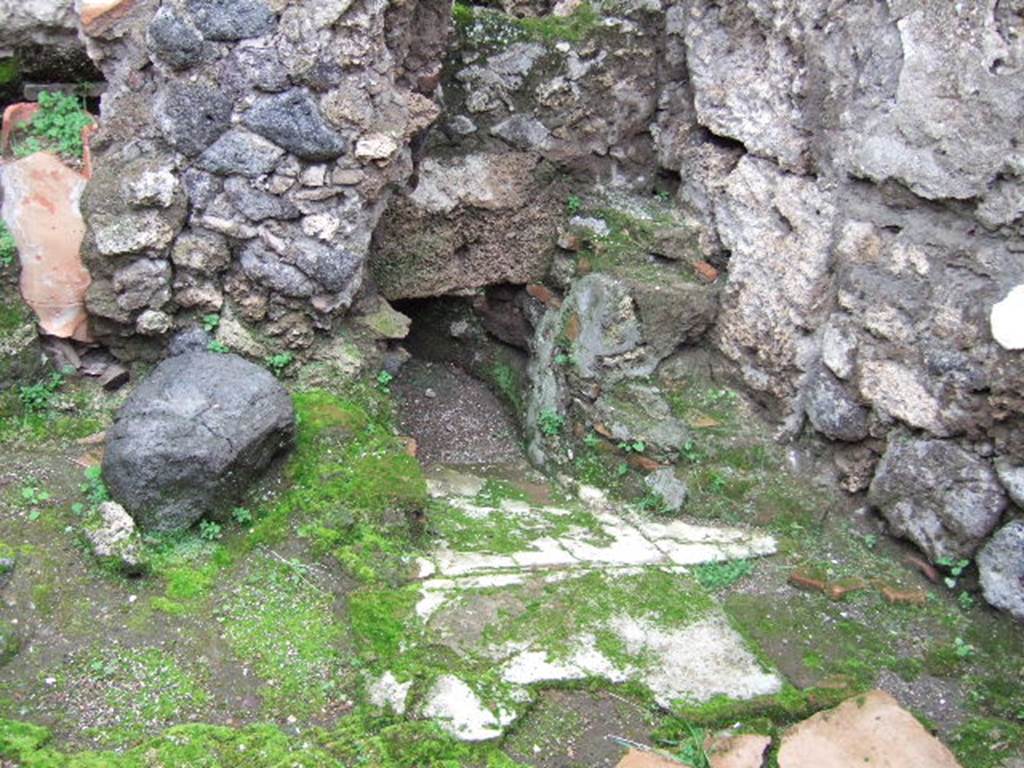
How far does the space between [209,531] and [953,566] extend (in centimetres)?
274

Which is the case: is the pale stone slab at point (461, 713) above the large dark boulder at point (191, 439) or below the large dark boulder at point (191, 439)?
below

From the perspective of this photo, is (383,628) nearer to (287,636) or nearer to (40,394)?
(287,636)

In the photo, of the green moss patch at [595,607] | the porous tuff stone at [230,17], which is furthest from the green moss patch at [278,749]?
the porous tuff stone at [230,17]

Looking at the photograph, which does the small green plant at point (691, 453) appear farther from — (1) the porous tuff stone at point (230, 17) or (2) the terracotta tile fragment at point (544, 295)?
(1) the porous tuff stone at point (230, 17)

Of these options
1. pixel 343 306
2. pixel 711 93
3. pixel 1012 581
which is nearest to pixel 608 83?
pixel 711 93

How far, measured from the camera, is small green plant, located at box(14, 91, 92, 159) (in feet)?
13.6

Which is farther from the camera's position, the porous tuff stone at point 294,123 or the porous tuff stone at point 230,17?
the porous tuff stone at point 294,123

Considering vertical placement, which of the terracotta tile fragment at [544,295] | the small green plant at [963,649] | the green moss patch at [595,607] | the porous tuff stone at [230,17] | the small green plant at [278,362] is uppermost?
the porous tuff stone at [230,17]

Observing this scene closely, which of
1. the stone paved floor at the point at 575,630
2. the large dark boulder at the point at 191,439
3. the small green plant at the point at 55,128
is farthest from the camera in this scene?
the small green plant at the point at 55,128

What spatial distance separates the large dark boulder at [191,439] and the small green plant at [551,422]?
1505 millimetres

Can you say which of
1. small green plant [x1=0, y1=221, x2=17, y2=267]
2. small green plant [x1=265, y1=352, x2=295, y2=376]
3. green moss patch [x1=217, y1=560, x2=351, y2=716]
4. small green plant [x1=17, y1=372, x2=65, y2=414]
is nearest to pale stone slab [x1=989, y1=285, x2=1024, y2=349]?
green moss patch [x1=217, y1=560, x2=351, y2=716]

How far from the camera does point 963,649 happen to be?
3.54 metres

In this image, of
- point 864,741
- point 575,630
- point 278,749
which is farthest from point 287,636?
point 864,741

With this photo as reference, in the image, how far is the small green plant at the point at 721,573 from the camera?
12.6ft
